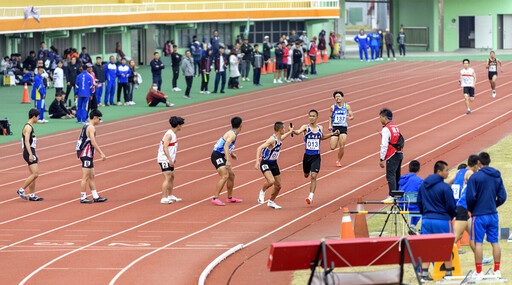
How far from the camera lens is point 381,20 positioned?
271 ft

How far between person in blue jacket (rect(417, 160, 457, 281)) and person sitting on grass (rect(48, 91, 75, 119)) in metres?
20.9

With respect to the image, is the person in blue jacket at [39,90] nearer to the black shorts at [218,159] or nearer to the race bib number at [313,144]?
the black shorts at [218,159]

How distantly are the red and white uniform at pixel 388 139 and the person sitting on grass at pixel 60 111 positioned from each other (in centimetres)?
1591

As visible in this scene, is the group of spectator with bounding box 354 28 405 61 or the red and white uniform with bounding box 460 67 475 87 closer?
the red and white uniform with bounding box 460 67 475 87

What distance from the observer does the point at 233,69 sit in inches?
1523

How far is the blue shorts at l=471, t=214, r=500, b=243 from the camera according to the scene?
39.7 ft

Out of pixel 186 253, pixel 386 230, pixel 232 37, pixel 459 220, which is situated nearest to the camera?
pixel 459 220

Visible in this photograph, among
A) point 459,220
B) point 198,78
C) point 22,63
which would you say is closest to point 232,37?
point 198,78

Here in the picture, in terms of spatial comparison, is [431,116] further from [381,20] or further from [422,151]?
[381,20]

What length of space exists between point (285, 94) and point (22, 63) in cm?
1200

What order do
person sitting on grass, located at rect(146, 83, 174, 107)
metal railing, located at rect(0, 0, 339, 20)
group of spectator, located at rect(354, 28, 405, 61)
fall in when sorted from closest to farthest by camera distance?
person sitting on grass, located at rect(146, 83, 174, 107)
metal railing, located at rect(0, 0, 339, 20)
group of spectator, located at rect(354, 28, 405, 61)

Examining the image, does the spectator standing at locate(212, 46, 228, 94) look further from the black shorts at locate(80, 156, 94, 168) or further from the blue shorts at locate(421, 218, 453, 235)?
the blue shorts at locate(421, 218, 453, 235)

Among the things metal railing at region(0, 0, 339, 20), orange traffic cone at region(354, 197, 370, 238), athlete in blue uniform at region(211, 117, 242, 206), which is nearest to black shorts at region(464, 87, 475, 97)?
athlete in blue uniform at region(211, 117, 242, 206)

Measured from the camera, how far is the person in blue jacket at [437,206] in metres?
11.9
